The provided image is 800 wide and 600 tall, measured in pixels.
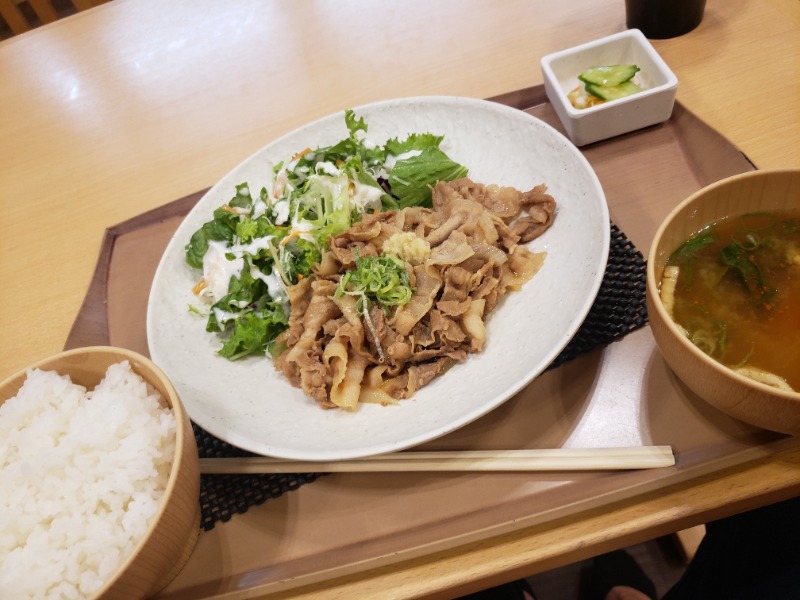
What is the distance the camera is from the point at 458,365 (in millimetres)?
1526

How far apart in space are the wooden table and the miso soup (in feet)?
0.67

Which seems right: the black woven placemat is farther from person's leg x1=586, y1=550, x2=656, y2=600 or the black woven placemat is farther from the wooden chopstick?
person's leg x1=586, y1=550, x2=656, y2=600

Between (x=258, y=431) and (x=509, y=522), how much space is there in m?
0.62

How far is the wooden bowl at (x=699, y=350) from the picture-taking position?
1061 mm

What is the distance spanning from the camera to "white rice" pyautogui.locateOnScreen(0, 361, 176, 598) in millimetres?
1165

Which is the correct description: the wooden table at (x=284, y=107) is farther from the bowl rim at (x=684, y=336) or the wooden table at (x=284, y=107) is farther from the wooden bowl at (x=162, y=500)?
the bowl rim at (x=684, y=336)

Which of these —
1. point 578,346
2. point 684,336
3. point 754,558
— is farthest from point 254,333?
point 754,558

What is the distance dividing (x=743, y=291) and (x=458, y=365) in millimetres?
645

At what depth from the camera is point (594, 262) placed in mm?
1474

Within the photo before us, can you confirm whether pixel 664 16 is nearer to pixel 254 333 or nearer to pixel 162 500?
pixel 254 333

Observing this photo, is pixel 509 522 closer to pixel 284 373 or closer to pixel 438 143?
pixel 284 373

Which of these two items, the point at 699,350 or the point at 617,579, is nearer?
the point at 699,350

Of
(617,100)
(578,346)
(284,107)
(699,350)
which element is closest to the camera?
(699,350)

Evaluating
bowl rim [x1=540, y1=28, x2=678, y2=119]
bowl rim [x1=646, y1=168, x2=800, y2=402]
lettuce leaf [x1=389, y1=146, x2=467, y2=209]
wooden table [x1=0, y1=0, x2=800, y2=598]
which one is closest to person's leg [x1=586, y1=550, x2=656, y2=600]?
wooden table [x1=0, y1=0, x2=800, y2=598]
